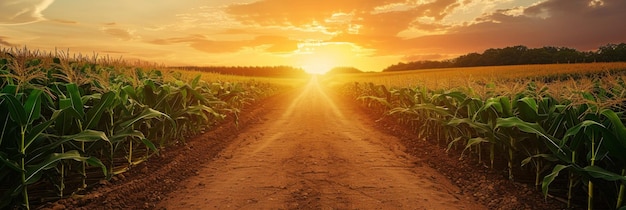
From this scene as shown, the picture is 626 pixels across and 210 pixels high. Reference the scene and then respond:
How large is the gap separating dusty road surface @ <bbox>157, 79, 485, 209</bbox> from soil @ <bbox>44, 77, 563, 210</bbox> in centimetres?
1

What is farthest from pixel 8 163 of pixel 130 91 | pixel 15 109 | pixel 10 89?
pixel 130 91

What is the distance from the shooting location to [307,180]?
5395 millimetres

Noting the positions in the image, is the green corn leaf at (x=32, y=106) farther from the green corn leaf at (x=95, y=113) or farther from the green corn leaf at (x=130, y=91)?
the green corn leaf at (x=130, y=91)

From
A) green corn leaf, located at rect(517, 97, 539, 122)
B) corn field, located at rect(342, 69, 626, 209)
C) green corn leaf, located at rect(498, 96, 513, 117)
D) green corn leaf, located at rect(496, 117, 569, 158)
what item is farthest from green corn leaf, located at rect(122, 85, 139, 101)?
green corn leaf, located at rect(517, 97, 539, 122)

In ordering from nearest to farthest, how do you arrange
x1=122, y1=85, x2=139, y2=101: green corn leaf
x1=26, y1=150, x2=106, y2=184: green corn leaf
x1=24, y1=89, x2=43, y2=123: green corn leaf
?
x1=26, y1=150, x2=106, y2=184: green corn leaf → x1=24, y1=89, x2=43, y2=123: green corn leaf → x1=122, y1=85, x2=139, y2=101: green corn leaf

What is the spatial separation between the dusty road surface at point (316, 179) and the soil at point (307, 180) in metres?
0.01

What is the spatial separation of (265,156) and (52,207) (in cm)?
323

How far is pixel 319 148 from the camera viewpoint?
7.54m

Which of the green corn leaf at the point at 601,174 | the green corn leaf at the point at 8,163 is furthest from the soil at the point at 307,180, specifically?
the green corn leaf at the point at 601,174

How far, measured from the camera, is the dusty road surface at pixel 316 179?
15.2ft

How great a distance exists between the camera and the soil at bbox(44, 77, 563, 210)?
4633 millimetres

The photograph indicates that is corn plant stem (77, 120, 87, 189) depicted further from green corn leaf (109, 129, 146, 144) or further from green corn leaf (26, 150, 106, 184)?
green corn leaf (26, 150, 106, 184)

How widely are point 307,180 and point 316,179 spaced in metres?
0.13

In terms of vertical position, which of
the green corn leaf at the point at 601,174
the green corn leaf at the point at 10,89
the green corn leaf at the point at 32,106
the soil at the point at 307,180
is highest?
the green corn leaf at the point at 10,89
